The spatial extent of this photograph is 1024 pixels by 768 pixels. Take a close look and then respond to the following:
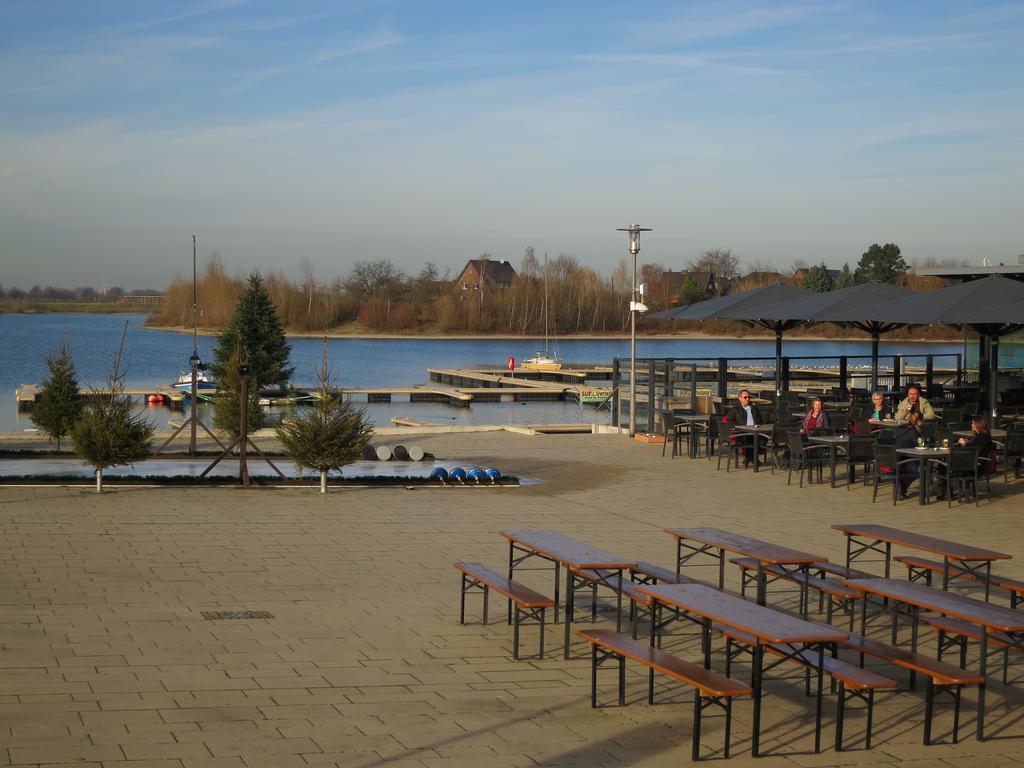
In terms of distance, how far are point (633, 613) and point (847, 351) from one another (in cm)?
10660

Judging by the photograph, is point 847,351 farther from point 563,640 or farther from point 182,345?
point 563,640

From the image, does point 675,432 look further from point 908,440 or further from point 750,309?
point 908,440

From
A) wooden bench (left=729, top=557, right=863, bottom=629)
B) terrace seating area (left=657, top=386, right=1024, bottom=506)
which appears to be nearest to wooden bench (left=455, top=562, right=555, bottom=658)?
wooden bench (left=729, top=557, right=863, bottom=629)

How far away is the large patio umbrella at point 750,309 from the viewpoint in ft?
68.1

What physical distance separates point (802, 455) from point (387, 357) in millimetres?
87164

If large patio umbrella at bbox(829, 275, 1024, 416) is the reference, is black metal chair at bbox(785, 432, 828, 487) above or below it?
below


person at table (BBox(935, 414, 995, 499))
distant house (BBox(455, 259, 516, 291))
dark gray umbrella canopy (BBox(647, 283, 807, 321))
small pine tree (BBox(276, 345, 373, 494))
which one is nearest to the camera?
person at table (BBox(935, 414, 995, 499))

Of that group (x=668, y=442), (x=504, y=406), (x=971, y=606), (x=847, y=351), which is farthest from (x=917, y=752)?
(x=847, y=351)

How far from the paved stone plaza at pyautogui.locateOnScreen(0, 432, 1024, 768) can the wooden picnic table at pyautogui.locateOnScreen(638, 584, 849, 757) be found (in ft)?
1.06

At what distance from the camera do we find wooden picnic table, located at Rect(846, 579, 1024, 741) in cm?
617

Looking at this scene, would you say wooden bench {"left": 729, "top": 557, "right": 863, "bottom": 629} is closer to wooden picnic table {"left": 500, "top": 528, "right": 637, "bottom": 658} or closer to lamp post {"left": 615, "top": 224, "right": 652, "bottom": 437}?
wooden picnic table {"left": 500, "top": 528, "right": 637, "bottom": 658}

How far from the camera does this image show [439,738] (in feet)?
19.6

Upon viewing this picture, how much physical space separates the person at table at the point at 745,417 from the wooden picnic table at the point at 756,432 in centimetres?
10

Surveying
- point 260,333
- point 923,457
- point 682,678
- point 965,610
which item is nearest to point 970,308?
point 923,457
